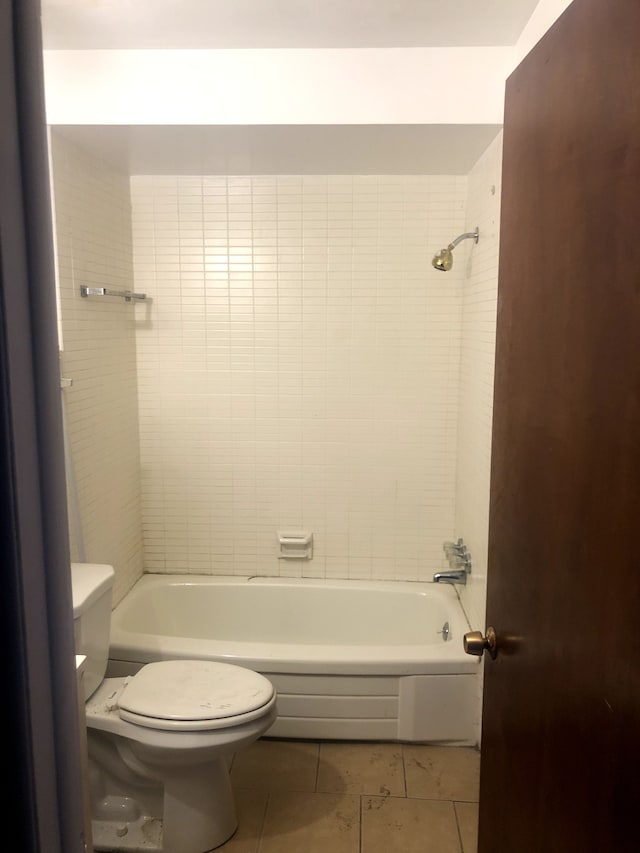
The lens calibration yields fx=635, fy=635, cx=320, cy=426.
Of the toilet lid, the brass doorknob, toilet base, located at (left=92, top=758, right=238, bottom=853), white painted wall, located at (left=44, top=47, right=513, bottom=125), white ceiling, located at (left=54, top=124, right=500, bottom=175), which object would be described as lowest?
toilet base, located at (left=92, top=758, right=238, bottom=853)

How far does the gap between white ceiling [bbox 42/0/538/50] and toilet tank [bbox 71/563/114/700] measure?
1.54 meters

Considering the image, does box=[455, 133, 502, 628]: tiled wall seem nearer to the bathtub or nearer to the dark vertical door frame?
the bathtub

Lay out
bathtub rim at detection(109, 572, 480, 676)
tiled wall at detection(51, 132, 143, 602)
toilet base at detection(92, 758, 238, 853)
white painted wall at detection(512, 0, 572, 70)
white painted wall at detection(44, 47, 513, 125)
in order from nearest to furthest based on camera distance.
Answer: white painted wall at detection(512, 0, 572, 70) → toilet base at detection(92, 758, 238, 853) → white painted wall at detection(44, 47, 513, 125) → tiled wall at detection(51, 132, 143, 602) → bathtub rim at detection(109, 572, 480, 676)

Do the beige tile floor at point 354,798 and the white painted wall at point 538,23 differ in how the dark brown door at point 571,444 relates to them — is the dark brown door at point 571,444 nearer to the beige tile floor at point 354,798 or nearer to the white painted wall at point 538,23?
the white painted wall at point 538,23

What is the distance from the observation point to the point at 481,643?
114cm

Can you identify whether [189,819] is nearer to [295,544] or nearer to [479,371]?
[295,544]

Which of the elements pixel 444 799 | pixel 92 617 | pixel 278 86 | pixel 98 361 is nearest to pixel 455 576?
pixel 444 799

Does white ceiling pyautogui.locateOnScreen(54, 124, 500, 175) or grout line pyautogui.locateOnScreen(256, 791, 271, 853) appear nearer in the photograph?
grout line pyautogui.locateOnScreen(256, 791, 271, 853)

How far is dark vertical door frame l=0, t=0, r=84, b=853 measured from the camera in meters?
0.44

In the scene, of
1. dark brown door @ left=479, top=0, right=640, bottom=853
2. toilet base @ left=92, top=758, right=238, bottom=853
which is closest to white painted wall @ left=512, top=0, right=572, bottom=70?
dark brown door @ left=479, top=0, right=640, bottom=853

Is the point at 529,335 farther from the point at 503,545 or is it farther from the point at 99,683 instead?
the point at 99,683

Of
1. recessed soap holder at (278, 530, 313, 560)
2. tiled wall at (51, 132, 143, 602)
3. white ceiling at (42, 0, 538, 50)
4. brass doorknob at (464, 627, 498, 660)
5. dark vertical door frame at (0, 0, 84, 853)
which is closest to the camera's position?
dark vertical door frame at (0, 0, 84, 853)

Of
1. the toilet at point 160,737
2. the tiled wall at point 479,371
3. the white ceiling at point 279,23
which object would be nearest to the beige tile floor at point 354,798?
the toilet at point 160,737

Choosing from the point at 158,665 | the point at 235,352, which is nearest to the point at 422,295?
the point at 235,352
